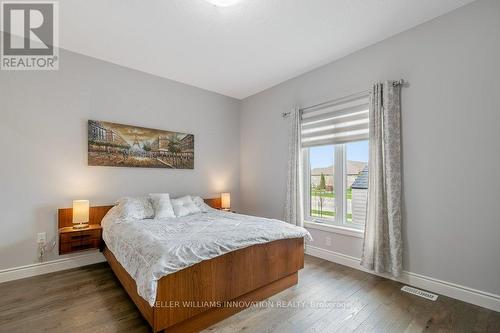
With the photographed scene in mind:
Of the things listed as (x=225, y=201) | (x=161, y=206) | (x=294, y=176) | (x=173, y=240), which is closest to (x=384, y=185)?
(x=294, y=176)

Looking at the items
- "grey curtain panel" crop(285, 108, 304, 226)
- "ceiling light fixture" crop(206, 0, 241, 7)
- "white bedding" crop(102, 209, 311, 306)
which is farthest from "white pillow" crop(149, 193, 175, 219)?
"ceiling light fixture" crop(206, 0, 241, 7)

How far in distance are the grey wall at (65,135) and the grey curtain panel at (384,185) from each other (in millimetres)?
2890

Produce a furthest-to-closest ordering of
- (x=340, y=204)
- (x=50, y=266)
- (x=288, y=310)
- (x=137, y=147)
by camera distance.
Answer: (x=137, y=147), (x=340, y=204), (x=50, y=266), (x=288, y=310)

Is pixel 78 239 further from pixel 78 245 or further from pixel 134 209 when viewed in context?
pixel 134 209

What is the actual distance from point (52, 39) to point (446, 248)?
4.99 metres

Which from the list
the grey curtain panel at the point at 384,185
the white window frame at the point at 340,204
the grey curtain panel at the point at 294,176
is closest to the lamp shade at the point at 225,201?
the grey curtain panel at the point at 294,176

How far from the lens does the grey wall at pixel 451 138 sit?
6.95ft

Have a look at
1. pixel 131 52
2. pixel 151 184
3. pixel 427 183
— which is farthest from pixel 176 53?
pixel 427 183

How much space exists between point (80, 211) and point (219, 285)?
204cm

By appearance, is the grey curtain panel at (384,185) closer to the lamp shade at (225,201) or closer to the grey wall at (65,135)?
the lamp shade at (225,201)

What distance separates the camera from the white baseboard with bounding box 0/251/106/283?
8.82ft

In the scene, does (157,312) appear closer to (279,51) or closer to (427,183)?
(427,183)

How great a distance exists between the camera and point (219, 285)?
198 cm

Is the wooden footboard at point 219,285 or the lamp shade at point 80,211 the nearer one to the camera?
the wooden footboard at point 219,285
